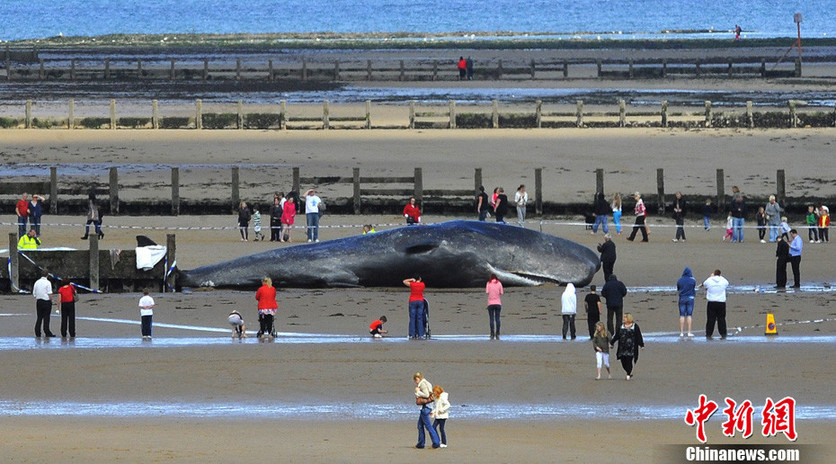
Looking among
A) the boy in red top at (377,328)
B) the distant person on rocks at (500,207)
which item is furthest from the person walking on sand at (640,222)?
the boy in red top at (377,328)

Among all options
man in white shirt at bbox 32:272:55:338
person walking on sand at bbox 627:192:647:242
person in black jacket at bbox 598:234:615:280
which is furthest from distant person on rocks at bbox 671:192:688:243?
man in white shirt at bbox 32:272:55:338

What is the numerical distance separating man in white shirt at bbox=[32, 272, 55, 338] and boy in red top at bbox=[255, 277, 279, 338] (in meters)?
3.37

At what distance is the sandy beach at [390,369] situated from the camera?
16438 mm

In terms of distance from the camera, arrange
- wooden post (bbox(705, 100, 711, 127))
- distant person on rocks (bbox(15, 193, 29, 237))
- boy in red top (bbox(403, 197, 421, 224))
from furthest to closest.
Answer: wooden post (bbox(705, 100, 711, 127))
boy in red top (bbox(403, 197, 421, 224))
distant person on rocks (bbox(15, 193, 29, 237))

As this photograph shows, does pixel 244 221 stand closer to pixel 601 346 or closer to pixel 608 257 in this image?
pixel 608 257

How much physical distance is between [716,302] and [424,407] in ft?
27.4

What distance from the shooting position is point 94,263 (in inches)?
1029

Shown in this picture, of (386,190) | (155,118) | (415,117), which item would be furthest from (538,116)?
(386,190)

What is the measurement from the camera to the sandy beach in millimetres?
16438

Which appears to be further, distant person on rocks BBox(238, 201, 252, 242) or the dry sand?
distant person on rocks BBox(238, 201, 252, 242)

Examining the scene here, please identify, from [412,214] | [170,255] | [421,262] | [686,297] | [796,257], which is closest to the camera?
[686,297]

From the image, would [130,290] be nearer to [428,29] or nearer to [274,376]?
[274,376]

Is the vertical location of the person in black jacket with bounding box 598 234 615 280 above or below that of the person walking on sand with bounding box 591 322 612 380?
above

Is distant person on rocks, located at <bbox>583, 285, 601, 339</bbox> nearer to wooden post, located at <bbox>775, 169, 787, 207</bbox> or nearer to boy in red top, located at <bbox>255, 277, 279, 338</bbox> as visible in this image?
boy in red top, located at <bbox>255, 277, 279, 338</bbox>
